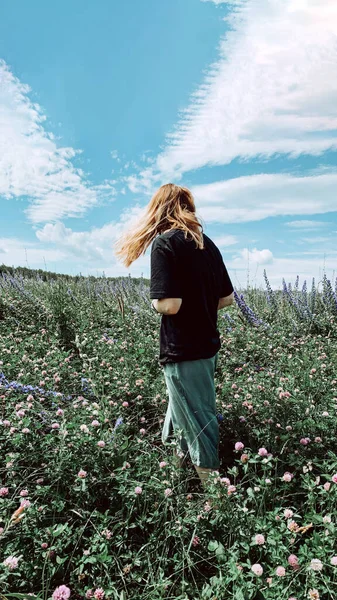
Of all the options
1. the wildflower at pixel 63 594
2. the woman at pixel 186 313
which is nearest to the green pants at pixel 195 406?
the woman at pixel 186 313

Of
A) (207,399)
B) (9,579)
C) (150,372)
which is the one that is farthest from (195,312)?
(150,372)

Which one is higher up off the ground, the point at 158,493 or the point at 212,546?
the point at 158,493

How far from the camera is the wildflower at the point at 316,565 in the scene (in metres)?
1.87

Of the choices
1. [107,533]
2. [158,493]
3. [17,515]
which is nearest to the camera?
[17,515]

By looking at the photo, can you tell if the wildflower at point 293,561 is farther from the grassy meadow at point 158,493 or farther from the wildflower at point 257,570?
the wildflower at point 257,570

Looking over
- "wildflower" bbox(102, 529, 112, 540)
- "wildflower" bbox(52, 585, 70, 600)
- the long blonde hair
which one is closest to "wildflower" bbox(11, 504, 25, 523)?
"wildflower" bbox(52, 585, 70, 600)

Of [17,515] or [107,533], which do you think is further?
[107,533]

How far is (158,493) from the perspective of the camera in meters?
2.42

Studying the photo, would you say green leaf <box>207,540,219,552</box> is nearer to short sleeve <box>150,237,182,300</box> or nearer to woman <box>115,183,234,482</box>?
woman <box>115,183,234,482</box>

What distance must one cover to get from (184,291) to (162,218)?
1.75ft

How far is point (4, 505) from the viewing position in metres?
2.43

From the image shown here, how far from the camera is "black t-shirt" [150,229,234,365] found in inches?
98.0

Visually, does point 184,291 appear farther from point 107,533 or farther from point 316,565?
point 316,565

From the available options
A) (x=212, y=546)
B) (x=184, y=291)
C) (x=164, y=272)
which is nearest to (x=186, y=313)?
(x=184, y=291)
